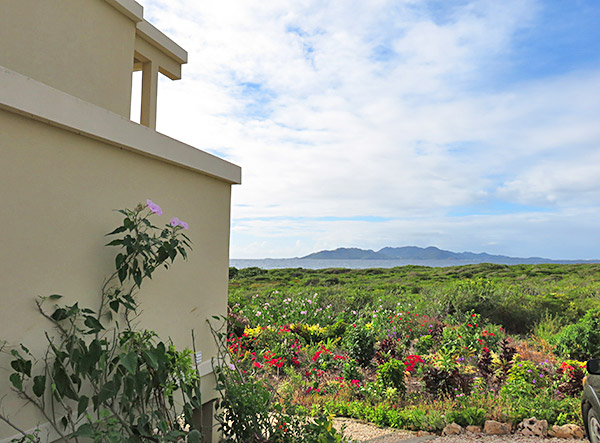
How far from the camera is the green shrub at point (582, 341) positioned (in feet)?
20.7

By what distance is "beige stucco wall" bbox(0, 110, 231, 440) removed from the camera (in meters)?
1.95

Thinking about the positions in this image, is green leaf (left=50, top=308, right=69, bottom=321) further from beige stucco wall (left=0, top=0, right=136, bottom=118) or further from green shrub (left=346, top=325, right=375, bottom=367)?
green shrub (left=346, top=325, right=375, bottom=367)

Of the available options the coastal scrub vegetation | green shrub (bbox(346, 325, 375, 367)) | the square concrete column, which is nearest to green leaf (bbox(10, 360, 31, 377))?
the coastal scrub vegetation

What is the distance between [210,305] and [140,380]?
1204 mm

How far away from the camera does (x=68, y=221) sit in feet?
7.29

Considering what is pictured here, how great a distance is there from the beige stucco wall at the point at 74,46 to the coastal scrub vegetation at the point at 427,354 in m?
2.60

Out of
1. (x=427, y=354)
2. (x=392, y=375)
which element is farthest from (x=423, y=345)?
(x=392, y=375)

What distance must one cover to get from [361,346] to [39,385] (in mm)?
5700

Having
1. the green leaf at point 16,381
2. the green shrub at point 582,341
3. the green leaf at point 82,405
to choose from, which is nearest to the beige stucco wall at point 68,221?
the green leaf at point 16,381

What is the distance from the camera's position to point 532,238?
2245 cm

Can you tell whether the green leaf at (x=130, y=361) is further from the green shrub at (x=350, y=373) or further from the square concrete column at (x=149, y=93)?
the green shrub at (x=350, y=373)

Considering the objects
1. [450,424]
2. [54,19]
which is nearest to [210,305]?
[54,19]

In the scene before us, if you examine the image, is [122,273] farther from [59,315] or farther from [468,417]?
[468,417]

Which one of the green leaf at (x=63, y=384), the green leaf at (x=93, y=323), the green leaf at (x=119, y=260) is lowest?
the green leaf at (x=63, y=384)
